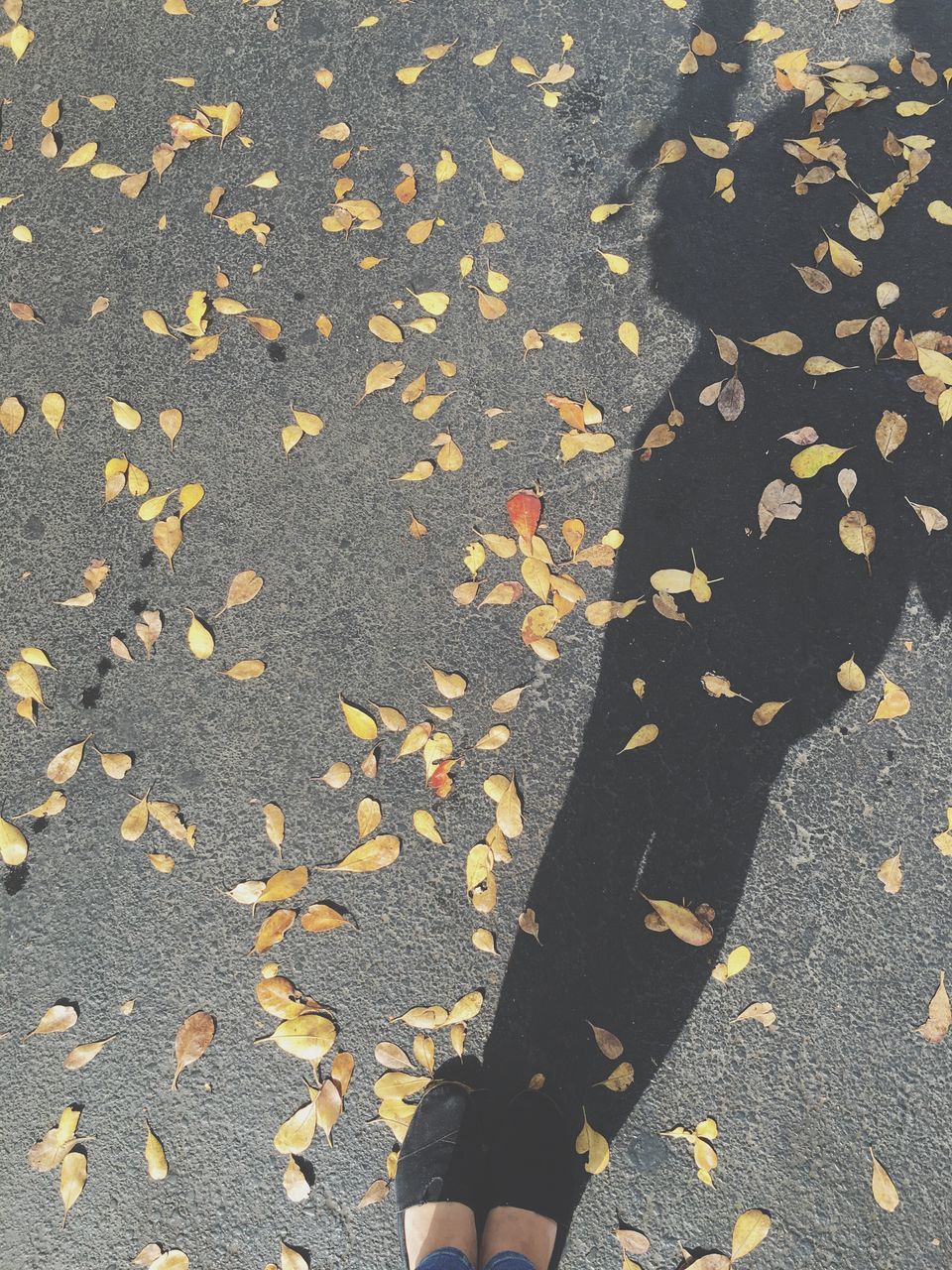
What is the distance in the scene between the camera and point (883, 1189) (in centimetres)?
198

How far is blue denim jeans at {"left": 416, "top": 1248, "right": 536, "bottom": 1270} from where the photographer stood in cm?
194

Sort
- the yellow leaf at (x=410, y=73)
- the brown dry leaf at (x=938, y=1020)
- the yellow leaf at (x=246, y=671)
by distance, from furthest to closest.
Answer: the yellow leaf at (x=410, y=73) < the yellow leaf at (x=246, y=671) < the brown dry leaf at (x=938, y=1020)

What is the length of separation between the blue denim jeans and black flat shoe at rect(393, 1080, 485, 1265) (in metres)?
0.08

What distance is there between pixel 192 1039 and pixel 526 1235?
0.94 metres

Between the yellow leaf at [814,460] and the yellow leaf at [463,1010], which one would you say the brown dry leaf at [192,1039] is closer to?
the yellow leaf at [463,1010]

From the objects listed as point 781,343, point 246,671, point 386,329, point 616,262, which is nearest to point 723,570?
point 781,343

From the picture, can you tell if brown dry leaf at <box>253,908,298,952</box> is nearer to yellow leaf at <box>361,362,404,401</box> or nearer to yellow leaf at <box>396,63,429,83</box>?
yellow leaf at <box>361,362,404,401</box>

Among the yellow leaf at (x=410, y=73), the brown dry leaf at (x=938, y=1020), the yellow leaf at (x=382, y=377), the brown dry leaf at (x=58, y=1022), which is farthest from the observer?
the yellow leaf at (x=410, y=73)

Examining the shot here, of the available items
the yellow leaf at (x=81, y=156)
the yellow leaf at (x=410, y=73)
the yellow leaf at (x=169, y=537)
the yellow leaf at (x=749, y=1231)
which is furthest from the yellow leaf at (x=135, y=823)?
the yellow leaf at (x=410, y=73)

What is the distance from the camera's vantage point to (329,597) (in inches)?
95.7

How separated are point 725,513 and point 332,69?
209 centimetres

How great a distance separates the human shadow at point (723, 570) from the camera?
2125 millimetres

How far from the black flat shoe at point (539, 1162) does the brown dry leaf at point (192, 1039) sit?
0.79 m

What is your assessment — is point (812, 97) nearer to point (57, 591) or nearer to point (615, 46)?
point (615, 46)
